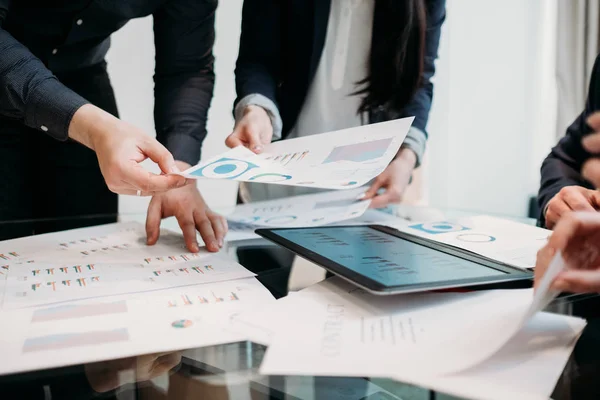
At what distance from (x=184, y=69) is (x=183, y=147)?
18 cm

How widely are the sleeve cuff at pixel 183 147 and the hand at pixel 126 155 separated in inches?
9.2

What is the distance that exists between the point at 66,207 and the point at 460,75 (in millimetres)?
2242

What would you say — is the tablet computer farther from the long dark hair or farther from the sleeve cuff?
the long dark hair

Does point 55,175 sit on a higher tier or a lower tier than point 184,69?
lower

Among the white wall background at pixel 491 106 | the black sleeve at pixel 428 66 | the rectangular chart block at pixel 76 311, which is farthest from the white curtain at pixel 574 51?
the rectangular chart block at pixel 76 311

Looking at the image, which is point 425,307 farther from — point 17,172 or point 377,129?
point 17,172

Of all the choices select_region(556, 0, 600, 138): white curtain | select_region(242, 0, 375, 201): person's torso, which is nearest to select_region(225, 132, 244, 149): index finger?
select_region(242, 0, 375, 201): person's torso

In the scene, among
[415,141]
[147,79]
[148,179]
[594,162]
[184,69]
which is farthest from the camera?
[147,79]

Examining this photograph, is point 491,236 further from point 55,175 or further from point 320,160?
point 55,175

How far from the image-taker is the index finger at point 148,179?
645mm

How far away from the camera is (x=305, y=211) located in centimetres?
94

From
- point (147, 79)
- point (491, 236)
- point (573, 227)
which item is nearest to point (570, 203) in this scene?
point (491, 236)

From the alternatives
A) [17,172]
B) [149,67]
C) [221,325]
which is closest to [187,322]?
[221,325]

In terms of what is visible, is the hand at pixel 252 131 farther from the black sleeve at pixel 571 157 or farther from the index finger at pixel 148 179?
the black sleeve at pixel 571 157
